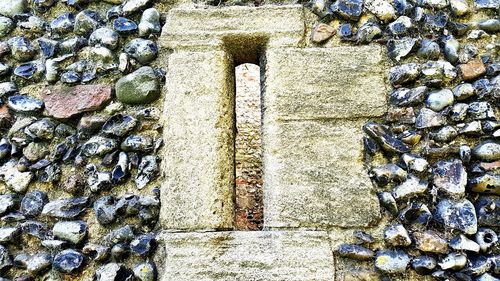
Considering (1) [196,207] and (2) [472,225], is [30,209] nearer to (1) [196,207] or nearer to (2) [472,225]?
(1) [196,207]

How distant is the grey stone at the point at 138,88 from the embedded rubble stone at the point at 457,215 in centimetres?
126

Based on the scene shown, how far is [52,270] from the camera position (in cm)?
196

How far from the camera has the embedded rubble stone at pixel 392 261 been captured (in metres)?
1.82

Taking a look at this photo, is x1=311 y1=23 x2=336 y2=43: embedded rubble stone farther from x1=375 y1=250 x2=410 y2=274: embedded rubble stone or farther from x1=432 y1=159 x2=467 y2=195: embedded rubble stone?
x1=375 y1=250 x2=410 y2=274: embedded rubble stone

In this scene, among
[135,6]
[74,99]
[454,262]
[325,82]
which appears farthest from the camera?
[135,6]

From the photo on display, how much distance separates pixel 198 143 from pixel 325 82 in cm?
59

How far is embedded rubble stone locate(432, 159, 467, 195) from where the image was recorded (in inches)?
74.1

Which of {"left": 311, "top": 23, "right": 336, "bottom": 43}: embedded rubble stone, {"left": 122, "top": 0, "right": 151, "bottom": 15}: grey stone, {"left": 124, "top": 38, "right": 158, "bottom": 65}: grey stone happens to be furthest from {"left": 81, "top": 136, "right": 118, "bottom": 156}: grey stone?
{"left": 311, "top": 23, "right": 336, "bottom": 43}: embedded rubble stone

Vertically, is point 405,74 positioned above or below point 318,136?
above

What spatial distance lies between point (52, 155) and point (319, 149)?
1.14 m

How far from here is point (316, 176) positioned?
198 cm

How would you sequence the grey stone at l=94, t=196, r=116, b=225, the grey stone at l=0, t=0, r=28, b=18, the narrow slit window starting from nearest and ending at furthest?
the grey stone at l=94, t=196, r=116, b=225 → the grey stone at l=0, t=0, r=28, b=18 → the narrow slit window

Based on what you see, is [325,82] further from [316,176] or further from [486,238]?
[486,238]

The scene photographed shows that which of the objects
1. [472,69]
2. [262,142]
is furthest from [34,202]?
[472,69]
